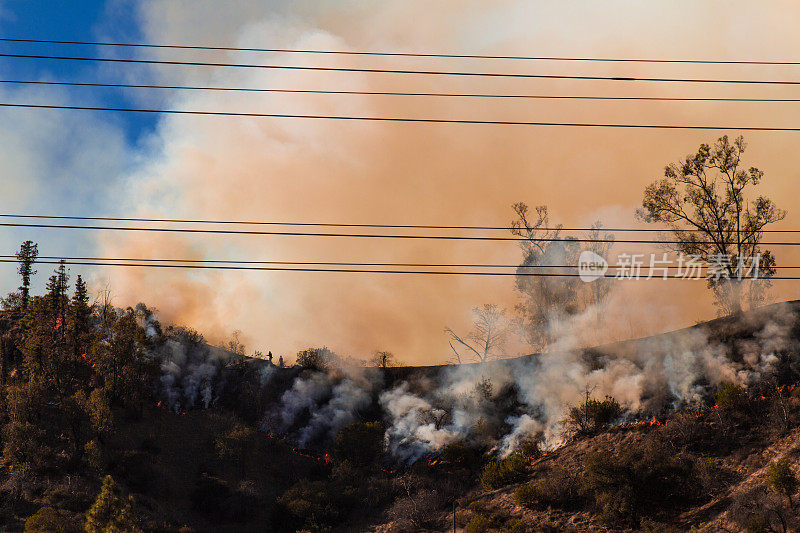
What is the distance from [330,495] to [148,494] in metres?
12.3

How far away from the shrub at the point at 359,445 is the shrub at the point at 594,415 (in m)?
14.4

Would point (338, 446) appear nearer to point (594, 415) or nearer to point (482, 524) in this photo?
point (482, 524)

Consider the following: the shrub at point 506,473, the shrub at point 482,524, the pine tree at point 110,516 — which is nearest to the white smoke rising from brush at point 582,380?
the shrub at point 506,473

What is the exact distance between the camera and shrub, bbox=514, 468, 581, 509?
117 feet

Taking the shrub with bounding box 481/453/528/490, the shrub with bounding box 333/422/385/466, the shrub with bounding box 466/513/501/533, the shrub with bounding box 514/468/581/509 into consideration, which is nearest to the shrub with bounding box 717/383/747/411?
the shrub with bounding box 514/468/581/509

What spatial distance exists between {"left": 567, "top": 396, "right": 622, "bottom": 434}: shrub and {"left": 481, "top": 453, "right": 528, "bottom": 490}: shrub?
442 cm

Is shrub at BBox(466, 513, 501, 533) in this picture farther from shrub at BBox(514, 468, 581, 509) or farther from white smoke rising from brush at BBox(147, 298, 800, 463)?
white smoke rising from brush at BBox(147, 298, 800, 463)

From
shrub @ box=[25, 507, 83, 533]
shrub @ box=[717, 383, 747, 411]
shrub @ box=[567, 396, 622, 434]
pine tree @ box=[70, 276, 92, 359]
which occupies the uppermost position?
pine tree @ box=[70, 276, 92, 359]

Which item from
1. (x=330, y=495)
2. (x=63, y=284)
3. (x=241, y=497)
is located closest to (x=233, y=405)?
(x=241, y=497)

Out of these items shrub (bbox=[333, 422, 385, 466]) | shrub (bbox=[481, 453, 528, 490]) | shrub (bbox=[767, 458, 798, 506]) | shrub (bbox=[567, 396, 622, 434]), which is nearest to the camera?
shrub (bbox=[767, 458, 798, 506])

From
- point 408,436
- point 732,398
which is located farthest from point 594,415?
point 408,436

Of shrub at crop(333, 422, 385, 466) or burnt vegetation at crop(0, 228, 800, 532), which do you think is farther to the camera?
shrub at crop(333, 422, 385, 466)

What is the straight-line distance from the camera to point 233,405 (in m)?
55.1

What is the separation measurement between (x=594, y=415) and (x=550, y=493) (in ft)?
24.9
